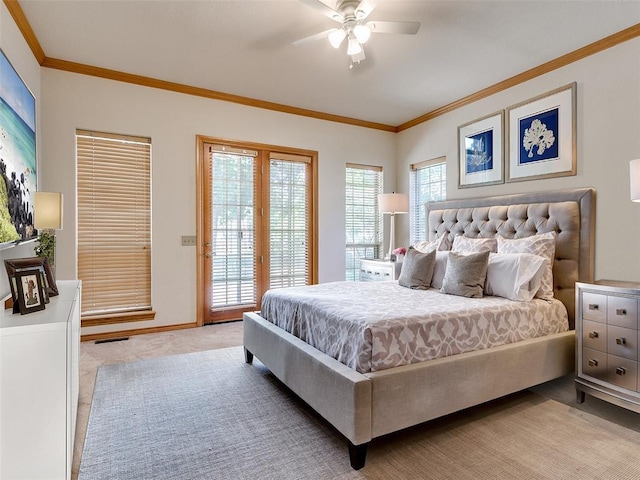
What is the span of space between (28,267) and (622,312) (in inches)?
136

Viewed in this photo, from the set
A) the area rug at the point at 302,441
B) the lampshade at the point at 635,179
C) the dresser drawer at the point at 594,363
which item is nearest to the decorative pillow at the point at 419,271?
the area rug at the point at 302,441

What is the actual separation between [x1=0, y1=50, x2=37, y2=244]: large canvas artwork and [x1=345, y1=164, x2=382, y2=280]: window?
140 inches

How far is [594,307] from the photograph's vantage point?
2389 mm

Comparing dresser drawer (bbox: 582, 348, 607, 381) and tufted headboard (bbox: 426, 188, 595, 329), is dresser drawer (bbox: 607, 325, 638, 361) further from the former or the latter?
tufted headboard (bbox: 426, 188, 595, 329)

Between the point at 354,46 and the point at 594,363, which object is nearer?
the point at 594,363

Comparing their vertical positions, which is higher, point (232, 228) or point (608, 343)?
point (232, 228)

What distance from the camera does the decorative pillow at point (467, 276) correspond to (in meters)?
2.73

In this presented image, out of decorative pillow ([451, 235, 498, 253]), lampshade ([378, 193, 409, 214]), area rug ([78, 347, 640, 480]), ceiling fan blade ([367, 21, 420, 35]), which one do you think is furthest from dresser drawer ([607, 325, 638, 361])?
lampshade ([378, 193, 409, 214])

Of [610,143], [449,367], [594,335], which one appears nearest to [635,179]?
[610,143]

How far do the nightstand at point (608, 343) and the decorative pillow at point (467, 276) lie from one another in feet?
2.05

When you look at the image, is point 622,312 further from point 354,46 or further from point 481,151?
point 354,46

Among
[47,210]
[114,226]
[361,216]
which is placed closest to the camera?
[47,210]

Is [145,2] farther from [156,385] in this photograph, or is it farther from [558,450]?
[558,450]

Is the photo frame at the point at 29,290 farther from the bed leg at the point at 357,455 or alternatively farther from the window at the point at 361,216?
the window at the point at 361,216
